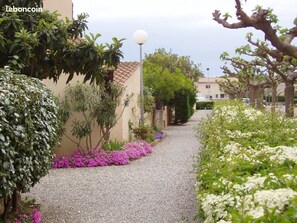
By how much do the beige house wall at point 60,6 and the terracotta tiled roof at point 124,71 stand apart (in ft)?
8.51

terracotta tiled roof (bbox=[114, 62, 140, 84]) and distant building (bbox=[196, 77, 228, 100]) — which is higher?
distant building (bbox=[196, 77, 228, 100])

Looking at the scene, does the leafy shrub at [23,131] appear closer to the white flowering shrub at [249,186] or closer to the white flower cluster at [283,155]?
the white flowering shrub at [249,186]

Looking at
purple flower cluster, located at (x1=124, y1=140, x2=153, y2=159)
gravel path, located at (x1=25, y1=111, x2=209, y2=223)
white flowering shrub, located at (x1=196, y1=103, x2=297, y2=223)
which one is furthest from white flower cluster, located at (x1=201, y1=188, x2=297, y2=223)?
purple flower cluster, located at (x1=124, y1=140, x2=153, y2=159)

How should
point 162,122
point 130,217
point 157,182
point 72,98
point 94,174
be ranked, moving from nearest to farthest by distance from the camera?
point 130,217 → point 157,182 → point 94,174 → point 72,98 → point 162,122

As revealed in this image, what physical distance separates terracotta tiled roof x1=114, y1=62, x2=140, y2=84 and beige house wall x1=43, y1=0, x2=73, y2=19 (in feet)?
8.51

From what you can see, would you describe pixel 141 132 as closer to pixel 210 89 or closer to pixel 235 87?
pixel 235 87

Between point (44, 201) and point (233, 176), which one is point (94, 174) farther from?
point (233, 176)

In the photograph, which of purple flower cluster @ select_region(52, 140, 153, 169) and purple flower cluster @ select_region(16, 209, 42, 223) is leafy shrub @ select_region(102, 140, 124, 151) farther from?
purple flower cluster @ select_region(16, 209, 42, 223)

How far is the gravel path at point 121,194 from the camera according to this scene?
22.1ft

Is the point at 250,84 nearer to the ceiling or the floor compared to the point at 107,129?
nearer to the ceiling

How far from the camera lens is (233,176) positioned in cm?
386

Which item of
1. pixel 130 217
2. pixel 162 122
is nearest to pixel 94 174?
pixel 130 217

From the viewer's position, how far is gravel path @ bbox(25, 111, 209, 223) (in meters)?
6.75

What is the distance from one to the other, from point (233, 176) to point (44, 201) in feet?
15.9
